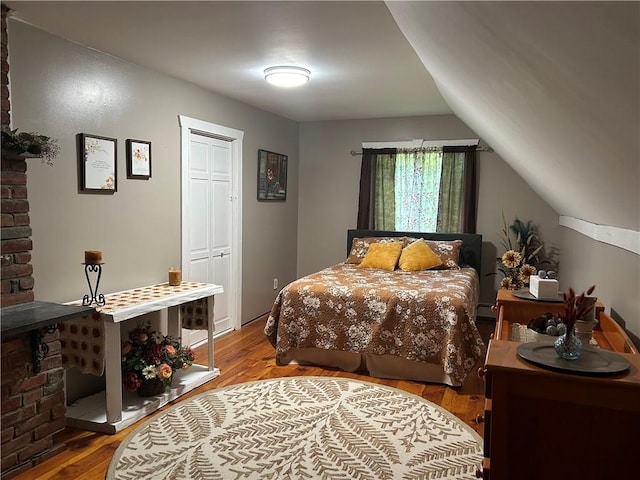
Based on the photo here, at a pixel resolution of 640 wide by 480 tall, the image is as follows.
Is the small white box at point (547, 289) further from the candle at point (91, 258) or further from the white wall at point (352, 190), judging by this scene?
the white wall at point (352, 190)

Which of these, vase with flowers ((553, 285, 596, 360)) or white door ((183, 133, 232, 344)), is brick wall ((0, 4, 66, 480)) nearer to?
white door ((183, 133, 232, 344))

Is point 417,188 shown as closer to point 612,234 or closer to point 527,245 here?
point 527,245

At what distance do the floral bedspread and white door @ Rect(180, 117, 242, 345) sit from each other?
3.06ft

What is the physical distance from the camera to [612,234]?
2.25 metres

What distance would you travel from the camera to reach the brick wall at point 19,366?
89.0 inches

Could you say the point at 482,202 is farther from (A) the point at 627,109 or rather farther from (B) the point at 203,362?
(A) the point at 627,109

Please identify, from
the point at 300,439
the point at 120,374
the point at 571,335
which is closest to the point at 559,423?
the point at 571,335

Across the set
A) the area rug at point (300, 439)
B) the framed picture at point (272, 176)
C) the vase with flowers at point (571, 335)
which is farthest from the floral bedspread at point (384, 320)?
the vase with flowers at point (571, 335)

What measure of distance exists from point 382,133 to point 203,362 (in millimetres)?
3363

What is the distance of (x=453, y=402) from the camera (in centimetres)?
313

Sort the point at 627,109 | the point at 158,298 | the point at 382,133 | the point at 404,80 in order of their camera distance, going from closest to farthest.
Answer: the point at 627,109, the point at 158,298, the point at 404,80, the point at 382,133

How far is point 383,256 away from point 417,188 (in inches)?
44.9

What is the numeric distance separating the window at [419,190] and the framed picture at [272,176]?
96cm

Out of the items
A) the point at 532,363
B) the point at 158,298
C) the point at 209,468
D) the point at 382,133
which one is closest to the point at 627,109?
the point at 532,363
